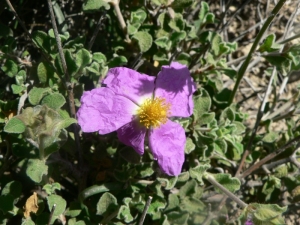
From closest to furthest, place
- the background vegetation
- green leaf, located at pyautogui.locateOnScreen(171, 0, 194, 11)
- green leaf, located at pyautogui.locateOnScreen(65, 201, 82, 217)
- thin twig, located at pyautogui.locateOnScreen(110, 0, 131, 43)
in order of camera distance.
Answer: the background vegetation, green leaf, located at pyautogui.locateOnScreen(65, 201, 82, 217), thin twig, located at pyautogui.locateOnScreen(110, 0, 131, 43), green leaf, located at pyautogui.locateOnScreen(171, 0, 194, 11)

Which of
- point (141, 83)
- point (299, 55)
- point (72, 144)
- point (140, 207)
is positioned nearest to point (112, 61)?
point (141, 83)

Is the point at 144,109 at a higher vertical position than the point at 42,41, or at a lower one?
lower

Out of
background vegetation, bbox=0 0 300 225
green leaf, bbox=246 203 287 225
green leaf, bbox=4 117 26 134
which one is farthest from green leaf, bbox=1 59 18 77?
green leaf, bbox=246 203 287 225

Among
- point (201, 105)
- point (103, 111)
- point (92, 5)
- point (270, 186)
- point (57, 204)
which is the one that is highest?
point (92, 5)

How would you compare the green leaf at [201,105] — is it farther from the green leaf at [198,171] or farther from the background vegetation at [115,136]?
the green leaf at [198,171]

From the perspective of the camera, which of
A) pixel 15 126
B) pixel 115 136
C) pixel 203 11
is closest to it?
pixel 15 126

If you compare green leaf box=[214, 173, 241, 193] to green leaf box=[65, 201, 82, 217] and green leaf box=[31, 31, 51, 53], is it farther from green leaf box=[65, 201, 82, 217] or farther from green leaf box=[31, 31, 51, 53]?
green leaf box=[31, 31, 51, 53]

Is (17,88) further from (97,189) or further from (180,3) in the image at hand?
(180,3)

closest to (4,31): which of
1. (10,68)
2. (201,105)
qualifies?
(10,68)
